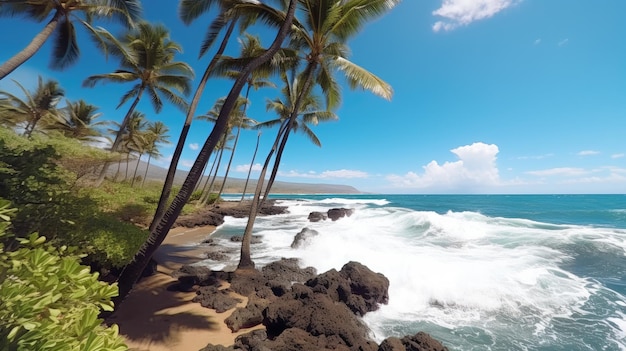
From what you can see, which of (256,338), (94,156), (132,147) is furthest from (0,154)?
(132,147)

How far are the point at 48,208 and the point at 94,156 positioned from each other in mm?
2334

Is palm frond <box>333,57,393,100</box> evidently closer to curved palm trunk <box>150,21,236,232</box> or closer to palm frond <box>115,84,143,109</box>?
curved palm trunk <box>150,21,236,232</box>

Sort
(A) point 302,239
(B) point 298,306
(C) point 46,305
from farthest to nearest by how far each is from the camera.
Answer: (A) point 302,239, (B) point 298,306, (C) point 46,305

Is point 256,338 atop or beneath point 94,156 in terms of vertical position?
beneath

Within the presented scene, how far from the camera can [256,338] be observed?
15.4 ft

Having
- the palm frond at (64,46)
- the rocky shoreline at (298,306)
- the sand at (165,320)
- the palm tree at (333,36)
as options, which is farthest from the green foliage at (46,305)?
the palm frond at (64,46)

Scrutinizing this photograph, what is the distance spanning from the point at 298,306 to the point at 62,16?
1160cm

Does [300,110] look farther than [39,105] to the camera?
No

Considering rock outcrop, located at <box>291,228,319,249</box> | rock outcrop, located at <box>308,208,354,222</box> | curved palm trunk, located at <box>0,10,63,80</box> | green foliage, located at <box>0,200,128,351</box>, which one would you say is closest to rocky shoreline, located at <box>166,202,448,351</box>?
green foliage, located at <box>0,200,128,351</box>

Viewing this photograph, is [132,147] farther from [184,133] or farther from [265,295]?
[265,295]

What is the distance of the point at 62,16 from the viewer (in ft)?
27.4

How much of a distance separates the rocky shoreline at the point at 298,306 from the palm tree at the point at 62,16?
753cm

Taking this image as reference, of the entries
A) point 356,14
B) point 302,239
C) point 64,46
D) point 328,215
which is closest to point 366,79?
point 356,14

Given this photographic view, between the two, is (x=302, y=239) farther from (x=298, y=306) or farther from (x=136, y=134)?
(x=136, y=134)
